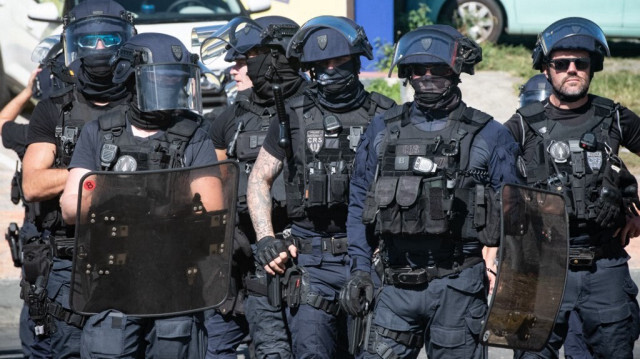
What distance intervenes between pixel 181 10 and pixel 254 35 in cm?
605

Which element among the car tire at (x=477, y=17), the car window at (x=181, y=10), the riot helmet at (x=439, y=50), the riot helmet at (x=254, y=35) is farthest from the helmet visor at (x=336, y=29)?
the car tire at (x=477, y=17)

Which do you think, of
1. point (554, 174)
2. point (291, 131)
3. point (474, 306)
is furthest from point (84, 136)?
point (554, 174)

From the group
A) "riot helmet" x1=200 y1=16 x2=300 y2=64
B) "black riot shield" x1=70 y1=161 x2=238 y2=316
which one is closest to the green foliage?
"riot helmet" x1=200 y1=16 x2=300 y2=64

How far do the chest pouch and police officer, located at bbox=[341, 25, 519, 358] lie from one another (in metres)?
1.24

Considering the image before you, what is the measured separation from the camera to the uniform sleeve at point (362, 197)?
6.11m

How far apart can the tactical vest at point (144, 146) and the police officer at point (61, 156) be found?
0.54 m

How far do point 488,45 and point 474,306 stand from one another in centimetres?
1099

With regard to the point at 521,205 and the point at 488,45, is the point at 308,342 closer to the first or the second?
the point at 521,205

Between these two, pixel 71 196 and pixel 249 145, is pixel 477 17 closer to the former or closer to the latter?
pixel 249 145

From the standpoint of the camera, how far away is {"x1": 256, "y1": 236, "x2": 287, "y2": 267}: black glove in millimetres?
6469

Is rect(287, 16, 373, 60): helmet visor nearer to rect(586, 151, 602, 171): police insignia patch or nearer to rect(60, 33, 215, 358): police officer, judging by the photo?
rect(60, 33, 215, 358): police officer

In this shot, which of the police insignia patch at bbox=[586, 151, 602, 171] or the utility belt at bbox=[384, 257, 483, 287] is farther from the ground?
the police insignia patch at bbox=[586, 151, 602, 171]

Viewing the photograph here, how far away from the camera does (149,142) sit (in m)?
5.96

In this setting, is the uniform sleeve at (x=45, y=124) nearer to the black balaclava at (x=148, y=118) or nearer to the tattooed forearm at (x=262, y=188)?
the black balaclava at (x=148, y=118)
